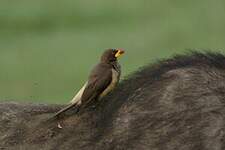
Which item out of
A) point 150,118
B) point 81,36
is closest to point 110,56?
point 150,118

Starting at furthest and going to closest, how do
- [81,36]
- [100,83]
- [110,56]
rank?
[81,36] < [110,56] < [100,83]

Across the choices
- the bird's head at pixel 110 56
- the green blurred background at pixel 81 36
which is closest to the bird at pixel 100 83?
the bird's head at pixel 110 56

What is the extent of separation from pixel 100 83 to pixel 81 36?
12977 millimetres

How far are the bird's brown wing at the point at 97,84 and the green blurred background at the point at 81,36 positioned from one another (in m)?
8.15

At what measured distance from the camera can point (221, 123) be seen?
28.5ft

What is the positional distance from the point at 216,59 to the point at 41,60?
11.3 meters

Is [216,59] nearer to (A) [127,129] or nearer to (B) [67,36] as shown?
(A) [127,129]

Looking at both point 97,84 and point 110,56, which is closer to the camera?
point 97,84

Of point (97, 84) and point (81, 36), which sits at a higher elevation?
point (97, 84)

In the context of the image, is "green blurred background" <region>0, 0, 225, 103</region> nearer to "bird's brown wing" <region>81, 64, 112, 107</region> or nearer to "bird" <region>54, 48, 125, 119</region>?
"bird" <region>54, 48, 125, 119</region>

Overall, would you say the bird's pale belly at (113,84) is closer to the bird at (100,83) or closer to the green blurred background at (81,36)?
the bird at (100,83)

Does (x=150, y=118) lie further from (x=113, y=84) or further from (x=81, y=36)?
(x=81, y=36)

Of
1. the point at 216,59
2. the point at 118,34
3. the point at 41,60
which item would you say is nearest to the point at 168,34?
the point at 118,34

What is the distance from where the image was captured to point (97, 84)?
921 cm
